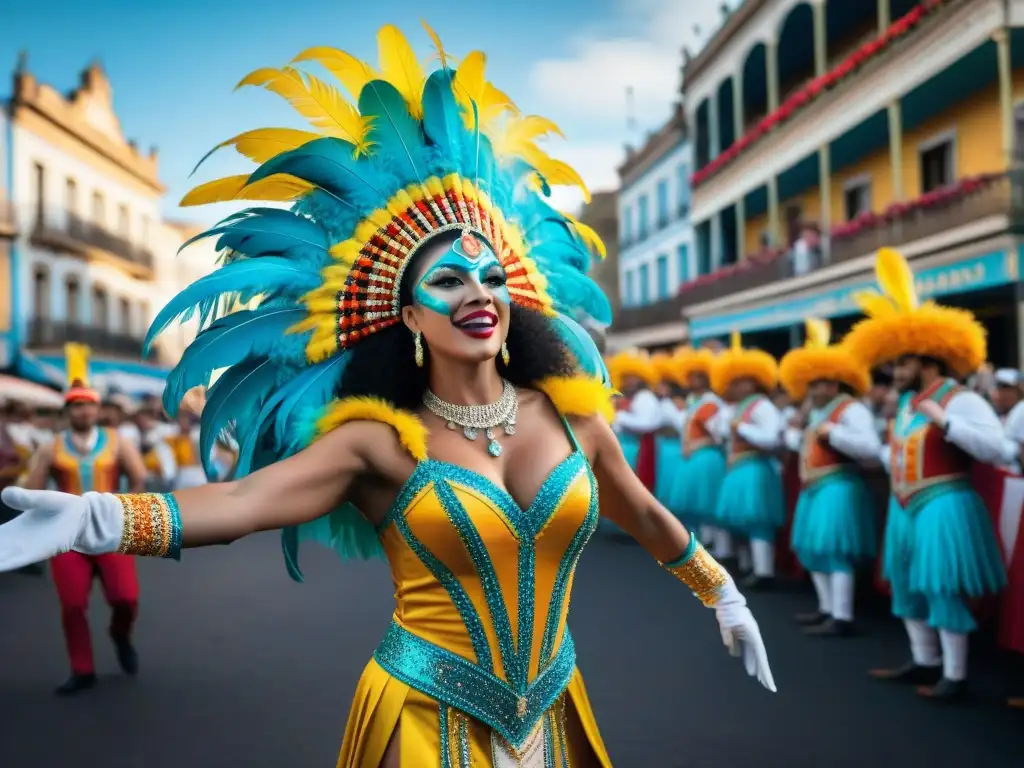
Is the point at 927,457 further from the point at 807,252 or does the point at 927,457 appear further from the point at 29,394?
the point at 29,394

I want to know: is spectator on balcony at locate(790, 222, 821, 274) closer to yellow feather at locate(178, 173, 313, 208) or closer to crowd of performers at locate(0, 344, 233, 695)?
crowd of performers at locate(0, 344, 233, 695)

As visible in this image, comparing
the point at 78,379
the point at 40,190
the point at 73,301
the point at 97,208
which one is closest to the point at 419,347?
the point at 78,379

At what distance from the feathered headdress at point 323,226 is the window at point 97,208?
32847 millimetres

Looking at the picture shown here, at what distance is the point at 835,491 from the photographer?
7.10 m

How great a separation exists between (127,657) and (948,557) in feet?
16.1

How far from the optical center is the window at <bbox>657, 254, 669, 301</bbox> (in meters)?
33.2

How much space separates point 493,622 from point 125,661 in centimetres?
470

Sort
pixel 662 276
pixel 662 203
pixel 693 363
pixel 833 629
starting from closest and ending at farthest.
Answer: pixel 833 629
pixel 693 363
pixel 662 203
pixel 662 276

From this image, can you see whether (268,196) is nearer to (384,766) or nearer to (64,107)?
(384,766)

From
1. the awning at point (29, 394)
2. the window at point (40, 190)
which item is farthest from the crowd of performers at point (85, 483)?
the window at point (40, 190)

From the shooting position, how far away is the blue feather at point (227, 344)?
2.50 metres

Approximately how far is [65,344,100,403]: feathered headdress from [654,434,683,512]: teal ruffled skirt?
6.44 metres

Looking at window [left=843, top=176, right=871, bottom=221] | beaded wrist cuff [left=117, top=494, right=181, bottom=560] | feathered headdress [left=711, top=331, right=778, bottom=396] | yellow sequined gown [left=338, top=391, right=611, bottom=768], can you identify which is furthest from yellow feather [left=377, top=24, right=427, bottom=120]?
window [left=843, top=176, right=871, bottom=221]

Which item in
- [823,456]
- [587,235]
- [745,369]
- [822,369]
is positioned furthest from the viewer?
[745,369]
